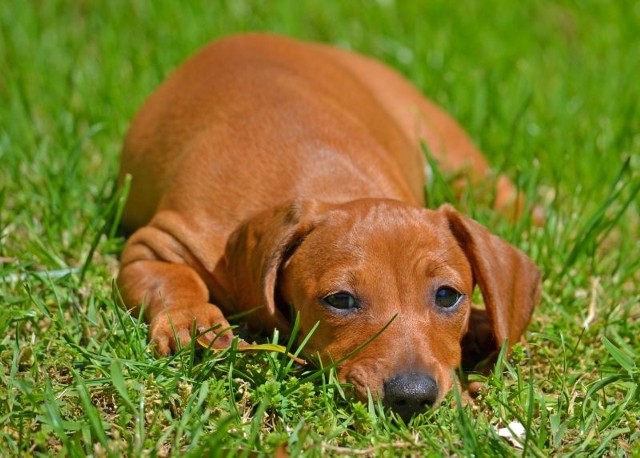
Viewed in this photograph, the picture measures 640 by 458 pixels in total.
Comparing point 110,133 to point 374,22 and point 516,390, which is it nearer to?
point 374,22

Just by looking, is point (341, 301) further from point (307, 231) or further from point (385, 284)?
point (307, 231)

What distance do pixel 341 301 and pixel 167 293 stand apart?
93 cm

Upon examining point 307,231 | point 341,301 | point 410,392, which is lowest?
point 410,392

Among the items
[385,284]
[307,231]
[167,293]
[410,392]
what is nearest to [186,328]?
[167,293]

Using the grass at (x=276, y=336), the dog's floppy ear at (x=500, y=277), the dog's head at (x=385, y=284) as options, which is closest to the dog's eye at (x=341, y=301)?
the dog's head at (x=385, y=284)

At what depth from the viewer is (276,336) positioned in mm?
4395

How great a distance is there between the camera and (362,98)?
6.32 metres

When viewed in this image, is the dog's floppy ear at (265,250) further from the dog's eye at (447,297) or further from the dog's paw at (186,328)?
the dog's eye at (447,297)

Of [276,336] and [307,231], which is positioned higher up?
[307,231]

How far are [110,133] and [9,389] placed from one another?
9.54ft

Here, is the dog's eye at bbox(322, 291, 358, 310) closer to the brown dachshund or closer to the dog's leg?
the brown dachshund

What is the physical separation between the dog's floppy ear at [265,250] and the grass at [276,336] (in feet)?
0.96

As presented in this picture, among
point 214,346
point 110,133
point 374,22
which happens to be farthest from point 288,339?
point 374,22

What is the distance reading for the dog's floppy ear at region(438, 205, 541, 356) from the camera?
4.50m
